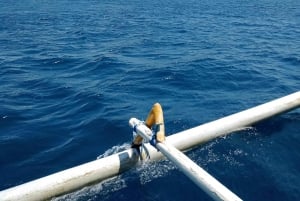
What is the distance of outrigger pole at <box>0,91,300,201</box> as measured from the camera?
6.90 meters

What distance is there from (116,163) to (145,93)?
5.67m

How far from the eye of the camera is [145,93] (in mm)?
13180

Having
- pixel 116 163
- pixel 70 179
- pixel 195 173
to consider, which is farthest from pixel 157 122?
pixel 70 179

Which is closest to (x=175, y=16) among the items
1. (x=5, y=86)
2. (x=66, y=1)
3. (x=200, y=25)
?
(x=200, y=25)

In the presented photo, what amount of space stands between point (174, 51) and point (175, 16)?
1258cm

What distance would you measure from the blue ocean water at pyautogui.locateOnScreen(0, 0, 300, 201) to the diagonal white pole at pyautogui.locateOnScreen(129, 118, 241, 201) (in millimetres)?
987

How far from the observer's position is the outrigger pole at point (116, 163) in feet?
22.6

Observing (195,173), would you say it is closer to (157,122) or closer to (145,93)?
(157,122)

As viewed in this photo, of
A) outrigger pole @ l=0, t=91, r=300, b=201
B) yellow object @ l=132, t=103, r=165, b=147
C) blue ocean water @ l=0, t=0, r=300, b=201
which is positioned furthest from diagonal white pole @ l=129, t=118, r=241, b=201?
blue ocean water @ l=0, t=0, r=300, b=201

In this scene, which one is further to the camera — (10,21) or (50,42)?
(10,21)

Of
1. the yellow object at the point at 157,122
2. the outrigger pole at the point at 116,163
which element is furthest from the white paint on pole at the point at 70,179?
the yellow object at the point at 157,122

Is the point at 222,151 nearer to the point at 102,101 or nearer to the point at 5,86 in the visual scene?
the point at 102,101

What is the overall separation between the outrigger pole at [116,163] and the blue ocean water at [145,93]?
265mm

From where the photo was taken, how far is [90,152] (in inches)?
362
